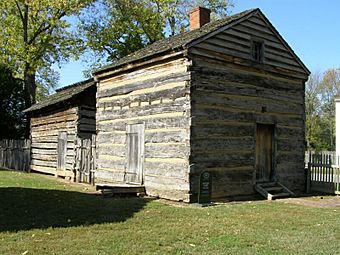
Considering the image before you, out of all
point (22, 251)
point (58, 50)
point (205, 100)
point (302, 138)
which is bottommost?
point (22, 251)

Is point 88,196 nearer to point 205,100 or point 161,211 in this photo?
point 161,211

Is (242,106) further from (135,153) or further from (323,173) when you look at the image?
(323,173)

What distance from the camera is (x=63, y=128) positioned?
20.0 m

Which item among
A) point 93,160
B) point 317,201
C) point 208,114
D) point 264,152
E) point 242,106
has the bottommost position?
point 317,201

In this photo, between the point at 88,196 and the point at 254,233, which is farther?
the point at 88,196

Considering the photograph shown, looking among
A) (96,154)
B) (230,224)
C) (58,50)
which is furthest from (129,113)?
(58,50)

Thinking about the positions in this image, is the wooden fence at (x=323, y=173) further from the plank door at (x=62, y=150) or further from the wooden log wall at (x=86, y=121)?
the plank door at (x=62, y=150)

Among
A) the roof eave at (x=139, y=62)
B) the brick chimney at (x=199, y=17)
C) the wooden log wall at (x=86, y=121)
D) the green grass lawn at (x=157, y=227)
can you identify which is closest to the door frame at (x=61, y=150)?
the wooden log wall at (x=86, y=121)

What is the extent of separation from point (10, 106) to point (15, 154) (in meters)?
5.38

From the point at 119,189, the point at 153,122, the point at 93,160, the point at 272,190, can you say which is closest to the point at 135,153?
the point at 153,122

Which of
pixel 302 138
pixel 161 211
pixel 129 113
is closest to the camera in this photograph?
pixel 161 211

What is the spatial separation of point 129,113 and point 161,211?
17.2ft

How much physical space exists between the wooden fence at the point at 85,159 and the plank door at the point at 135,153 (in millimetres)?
2870

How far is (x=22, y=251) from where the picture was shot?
6023mm
